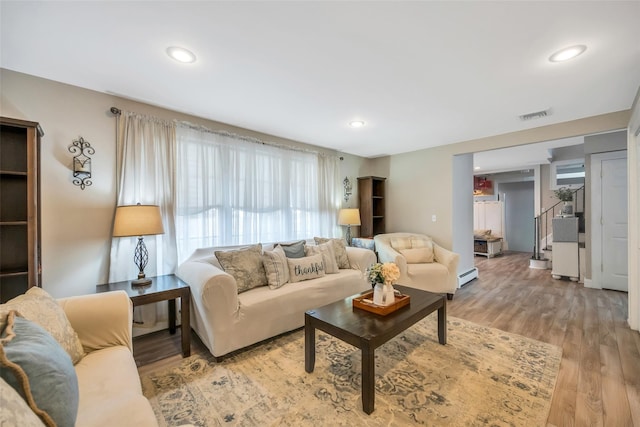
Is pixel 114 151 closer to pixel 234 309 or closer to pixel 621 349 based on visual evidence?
pixel 234 309

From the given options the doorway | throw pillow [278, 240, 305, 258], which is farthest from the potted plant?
throw pillow [278, 240, 305, 258]

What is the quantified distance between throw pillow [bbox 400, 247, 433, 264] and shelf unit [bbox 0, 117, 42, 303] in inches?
153

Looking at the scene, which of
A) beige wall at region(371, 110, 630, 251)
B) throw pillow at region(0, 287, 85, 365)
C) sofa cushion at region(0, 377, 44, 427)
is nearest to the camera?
sofa cushion at region(0, 377, 44, 427)

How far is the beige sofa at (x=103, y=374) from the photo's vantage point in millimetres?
728

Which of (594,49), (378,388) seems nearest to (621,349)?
(378,388)

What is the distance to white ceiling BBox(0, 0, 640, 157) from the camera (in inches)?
58.6

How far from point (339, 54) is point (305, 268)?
2070mm

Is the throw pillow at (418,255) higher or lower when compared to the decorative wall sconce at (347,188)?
lower

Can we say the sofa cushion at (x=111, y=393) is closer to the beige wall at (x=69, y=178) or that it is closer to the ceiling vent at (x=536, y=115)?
the beige wall at (x=69, y=178)

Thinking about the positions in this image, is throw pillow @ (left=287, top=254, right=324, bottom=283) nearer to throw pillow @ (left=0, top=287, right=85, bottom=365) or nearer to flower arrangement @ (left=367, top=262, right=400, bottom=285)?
flower arrangement @ (left=367, top=262, right=400, bottom=285)

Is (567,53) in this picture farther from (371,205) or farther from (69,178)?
(69,178)

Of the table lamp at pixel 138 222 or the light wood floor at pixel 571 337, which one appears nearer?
the light wood floor at pixel 571 337

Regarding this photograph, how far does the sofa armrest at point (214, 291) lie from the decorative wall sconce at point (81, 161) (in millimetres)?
1294

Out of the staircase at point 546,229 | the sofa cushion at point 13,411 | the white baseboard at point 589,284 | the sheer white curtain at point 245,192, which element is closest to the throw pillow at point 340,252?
the sheer white curtain at point 245,192
